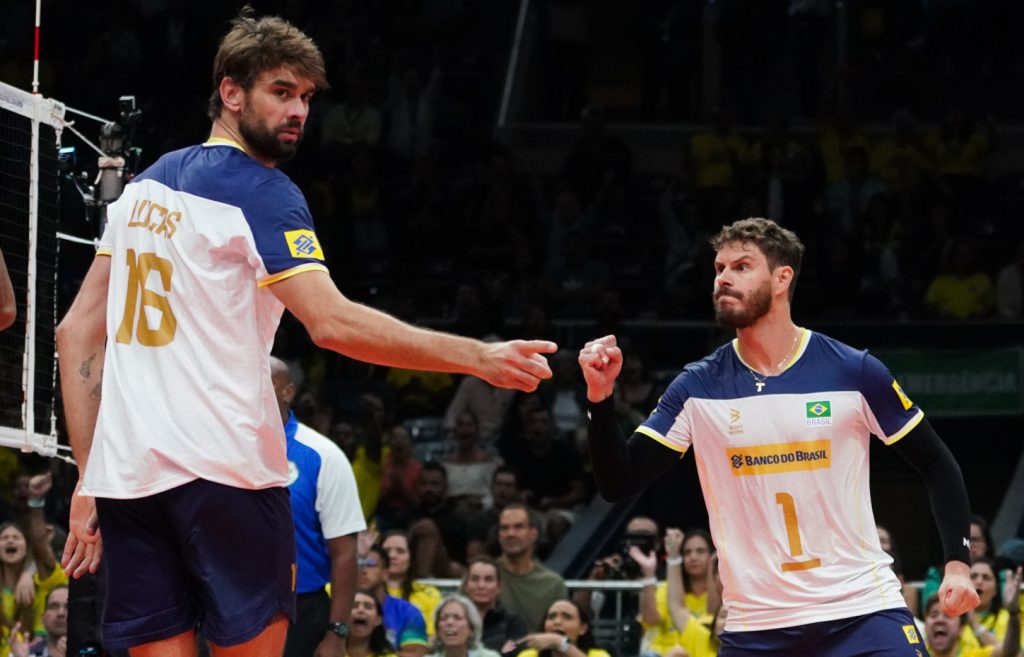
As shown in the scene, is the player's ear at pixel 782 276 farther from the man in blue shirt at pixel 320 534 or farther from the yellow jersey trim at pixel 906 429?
the man in blue shirt at pixel 320 534

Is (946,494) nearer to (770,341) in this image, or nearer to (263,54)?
(770,341)

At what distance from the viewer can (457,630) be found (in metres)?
11.4

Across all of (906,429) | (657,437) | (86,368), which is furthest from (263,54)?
(906,429)

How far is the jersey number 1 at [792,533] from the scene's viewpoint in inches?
240

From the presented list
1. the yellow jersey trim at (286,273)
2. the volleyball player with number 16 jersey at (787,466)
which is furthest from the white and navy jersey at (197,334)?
the volleyball player with number 16 jersey at (787,466)

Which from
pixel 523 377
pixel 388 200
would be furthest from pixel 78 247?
pixel 523 377

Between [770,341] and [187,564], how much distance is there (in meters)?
2.69

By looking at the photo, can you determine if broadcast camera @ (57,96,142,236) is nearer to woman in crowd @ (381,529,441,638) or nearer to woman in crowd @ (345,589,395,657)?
woman in crowd @ (345,589,395,657)

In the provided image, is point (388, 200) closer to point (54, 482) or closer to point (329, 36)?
point (329, 36)

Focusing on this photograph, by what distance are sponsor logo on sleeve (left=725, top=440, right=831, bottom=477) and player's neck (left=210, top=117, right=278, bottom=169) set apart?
2.32 meters

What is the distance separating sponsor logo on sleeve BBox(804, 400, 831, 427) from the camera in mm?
6188

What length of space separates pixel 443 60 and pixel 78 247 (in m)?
5.83

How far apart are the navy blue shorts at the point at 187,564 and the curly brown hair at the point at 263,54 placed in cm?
119

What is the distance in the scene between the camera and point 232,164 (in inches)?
186
